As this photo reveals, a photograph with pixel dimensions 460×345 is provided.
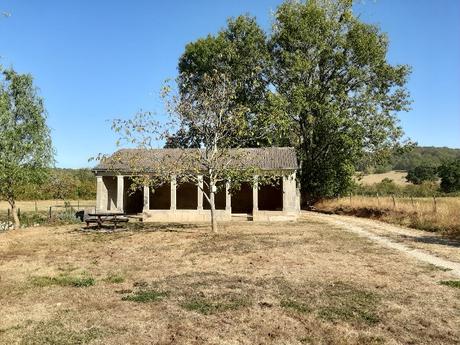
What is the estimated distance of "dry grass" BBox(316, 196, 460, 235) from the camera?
2052cm

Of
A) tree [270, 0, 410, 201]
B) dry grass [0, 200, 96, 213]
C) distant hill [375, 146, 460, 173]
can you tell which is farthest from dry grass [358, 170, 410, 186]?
dry grass [0, 200, 96, 213]

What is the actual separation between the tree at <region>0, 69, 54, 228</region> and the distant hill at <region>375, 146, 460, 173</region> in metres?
69.9

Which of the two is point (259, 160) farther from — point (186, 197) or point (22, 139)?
point (22, 139)

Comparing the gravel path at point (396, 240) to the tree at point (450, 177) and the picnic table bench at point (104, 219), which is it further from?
the tree at point (450, 177)

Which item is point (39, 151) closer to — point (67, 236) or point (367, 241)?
point (67, 236)

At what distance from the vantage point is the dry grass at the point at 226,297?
6598mm

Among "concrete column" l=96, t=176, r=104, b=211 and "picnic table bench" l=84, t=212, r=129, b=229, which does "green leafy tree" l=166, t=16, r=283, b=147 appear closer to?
"concrete column" l=96, t=176, r=104, b=211

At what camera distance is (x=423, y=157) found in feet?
333

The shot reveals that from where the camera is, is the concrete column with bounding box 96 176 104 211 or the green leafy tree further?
the green leafy tree

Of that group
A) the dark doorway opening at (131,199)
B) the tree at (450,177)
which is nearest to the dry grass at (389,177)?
the tree at (450,177)

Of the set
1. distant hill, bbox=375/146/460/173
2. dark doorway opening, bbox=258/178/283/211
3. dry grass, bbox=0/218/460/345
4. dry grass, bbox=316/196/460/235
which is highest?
distant hill, bbox=375/146/460/173

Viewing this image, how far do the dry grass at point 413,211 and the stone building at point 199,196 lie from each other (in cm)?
437

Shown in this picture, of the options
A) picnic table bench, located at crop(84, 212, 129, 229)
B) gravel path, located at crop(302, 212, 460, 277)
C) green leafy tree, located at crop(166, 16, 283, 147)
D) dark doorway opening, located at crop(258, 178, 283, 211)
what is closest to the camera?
gravel path, located at crop(302, 212, 460, 277)

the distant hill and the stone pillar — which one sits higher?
the distant hill
